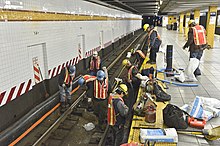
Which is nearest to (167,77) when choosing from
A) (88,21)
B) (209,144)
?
(209,144)

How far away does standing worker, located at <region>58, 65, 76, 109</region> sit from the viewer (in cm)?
733

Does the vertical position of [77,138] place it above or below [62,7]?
below

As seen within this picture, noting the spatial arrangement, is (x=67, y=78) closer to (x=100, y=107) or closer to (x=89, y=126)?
(x=89, y=126)

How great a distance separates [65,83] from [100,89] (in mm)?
2103

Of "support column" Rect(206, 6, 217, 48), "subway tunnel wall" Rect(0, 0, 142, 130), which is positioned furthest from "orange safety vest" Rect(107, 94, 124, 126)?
"support column" Rect(206, 6, 217, 48)

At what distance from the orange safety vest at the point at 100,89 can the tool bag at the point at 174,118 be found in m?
1.94

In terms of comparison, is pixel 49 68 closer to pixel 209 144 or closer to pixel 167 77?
pixel 167 77

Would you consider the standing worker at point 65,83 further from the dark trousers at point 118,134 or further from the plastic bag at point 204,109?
the plastic bag at point 204,109

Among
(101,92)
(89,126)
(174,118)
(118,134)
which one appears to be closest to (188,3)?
(101,92)

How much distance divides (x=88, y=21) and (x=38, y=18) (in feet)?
18.1

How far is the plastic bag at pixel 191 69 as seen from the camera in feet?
23.0

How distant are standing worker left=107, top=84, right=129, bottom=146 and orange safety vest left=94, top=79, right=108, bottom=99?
0.72 m

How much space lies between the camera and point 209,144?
373 centimetres

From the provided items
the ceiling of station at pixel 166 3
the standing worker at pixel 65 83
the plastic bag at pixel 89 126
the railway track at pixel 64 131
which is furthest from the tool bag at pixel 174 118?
the ceiling of station at pixel 166 3
